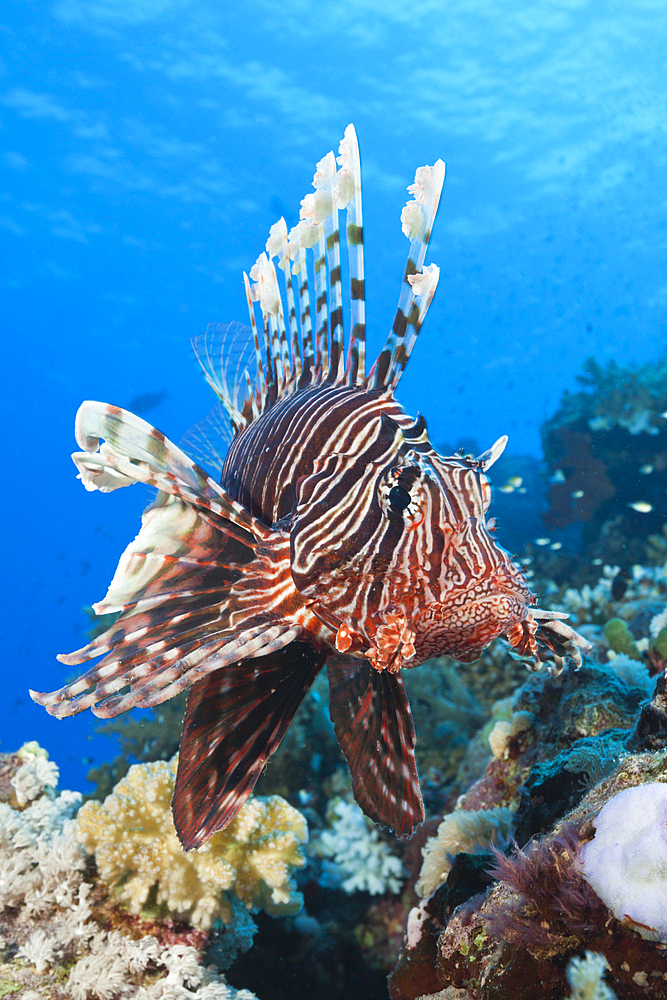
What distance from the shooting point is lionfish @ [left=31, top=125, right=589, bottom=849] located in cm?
201

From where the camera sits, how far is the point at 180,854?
10.7 feet

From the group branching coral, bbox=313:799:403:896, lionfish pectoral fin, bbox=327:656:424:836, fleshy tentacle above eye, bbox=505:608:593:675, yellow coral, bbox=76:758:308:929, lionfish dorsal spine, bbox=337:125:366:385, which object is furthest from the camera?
branching coral, bbox=313:799:403:896

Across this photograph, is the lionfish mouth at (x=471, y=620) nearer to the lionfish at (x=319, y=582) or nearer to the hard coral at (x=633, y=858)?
the lionfish at (x=319, y=582)

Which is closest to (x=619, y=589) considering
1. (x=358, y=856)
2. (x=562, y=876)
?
(x=358, y=856)

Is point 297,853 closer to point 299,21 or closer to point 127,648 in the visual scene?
point 127,648

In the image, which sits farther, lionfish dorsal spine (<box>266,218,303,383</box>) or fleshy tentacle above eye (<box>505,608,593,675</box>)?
lionfish dorsal spine (<box>266,218,303,383</box>)

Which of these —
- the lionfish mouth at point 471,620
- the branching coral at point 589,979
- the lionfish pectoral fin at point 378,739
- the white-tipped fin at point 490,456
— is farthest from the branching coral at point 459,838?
the white-tipped fin at point 490,456

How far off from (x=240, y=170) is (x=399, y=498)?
41975 mm

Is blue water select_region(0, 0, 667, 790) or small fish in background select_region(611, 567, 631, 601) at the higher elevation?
blue water select_region(0, 0, 667, 790)

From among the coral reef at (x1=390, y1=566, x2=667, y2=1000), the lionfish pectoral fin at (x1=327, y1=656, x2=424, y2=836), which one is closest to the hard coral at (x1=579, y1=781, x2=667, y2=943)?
the coral reef at (x1=390, y1=566, x2=667, y2=1000)

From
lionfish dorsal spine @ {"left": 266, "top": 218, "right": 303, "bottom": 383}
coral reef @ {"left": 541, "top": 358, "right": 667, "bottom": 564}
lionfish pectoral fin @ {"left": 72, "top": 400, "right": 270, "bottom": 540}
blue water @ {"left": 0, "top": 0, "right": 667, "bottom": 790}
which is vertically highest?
blue water @ {"left": 0, "top": 0, "right": 667, "bottom": 790}

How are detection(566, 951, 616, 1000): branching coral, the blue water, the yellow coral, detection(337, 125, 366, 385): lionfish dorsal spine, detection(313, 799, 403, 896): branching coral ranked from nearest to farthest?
detection(566, 951, 616, 1000): branching coral
detection(337, 125, 366, 385): lionfish dorsal spine
the yellow coral
detection(313, 799, 403, 896): branching coral
the blue water

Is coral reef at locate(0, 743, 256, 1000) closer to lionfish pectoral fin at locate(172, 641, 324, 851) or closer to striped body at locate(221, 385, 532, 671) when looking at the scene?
lionfish pectoral fin at locate(172, 641, 324, 851)

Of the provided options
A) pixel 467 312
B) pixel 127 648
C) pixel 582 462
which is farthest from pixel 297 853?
pixel 467 312
